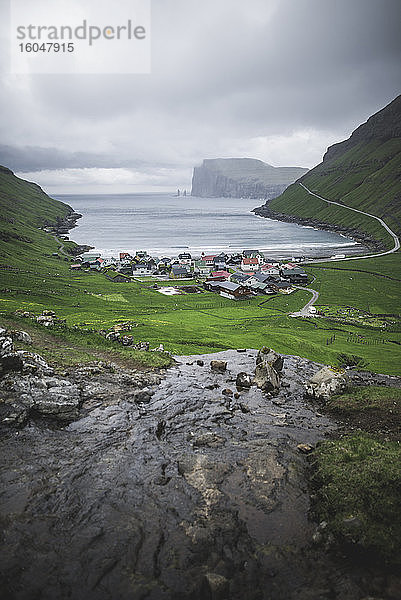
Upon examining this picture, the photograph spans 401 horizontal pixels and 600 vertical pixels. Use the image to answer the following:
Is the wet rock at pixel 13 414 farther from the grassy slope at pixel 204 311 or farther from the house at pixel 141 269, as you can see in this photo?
the house at pixel 141 269

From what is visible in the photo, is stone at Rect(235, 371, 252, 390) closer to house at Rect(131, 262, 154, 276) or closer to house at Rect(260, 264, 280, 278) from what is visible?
house at Rect(260, 264, 280, 278)

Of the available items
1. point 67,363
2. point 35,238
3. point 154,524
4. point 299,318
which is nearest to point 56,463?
point 154,524

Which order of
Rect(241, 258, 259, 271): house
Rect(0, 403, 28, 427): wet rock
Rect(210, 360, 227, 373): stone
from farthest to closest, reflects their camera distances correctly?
Rect(241, 258, 259, 271): house
Rect(210, 360, 227, 373): stone
Rect(0, 403, 28, 427): wet rock

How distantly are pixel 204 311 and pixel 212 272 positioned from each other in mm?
49814

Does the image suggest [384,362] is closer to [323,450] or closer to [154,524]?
[323,450]

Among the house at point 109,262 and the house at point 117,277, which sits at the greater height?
the house at point 109,262

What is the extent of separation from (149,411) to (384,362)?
112 feet

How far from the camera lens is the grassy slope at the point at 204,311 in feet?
171

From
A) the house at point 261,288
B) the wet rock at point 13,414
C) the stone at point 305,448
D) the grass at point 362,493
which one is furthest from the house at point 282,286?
the wet rock at point 13,414

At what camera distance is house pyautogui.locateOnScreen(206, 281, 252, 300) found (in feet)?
329

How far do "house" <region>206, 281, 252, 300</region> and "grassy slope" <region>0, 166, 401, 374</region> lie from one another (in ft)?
12.1

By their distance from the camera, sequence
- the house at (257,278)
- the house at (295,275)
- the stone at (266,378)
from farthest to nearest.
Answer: the house at (295,275) → the house at (257,278) → the stone at (266,378)

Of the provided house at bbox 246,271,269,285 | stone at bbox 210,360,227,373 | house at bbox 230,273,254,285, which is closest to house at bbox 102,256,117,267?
house at bbox 230,273,254,285

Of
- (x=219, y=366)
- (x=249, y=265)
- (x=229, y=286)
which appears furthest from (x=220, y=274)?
(x=219, y=366)
